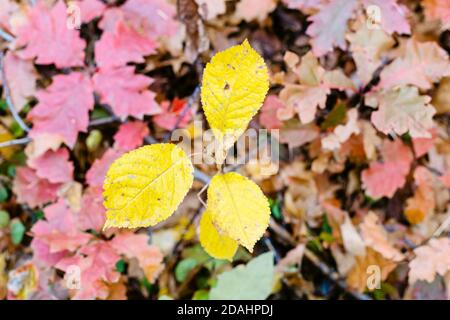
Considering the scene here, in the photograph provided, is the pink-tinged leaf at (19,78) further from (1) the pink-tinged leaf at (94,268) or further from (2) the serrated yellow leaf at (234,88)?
(2) the serrated yellow leaf at (234,88)

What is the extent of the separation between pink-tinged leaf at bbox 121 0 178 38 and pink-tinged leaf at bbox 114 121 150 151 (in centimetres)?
28

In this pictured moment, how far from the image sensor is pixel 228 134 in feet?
3.01

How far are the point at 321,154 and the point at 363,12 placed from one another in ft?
1.50

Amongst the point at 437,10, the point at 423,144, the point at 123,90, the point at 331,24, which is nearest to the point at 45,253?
the point at 123,90

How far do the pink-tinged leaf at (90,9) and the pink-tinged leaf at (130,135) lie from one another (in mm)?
336

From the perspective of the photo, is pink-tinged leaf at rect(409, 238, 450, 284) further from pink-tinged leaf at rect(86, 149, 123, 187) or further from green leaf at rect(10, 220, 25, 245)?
green leaf at rect(10, 220, 25, 245)

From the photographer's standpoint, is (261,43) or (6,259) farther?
(261,43)

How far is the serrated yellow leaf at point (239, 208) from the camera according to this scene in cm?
89

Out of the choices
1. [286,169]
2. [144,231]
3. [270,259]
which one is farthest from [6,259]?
[286,169]

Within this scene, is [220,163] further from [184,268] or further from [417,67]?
[417,67]

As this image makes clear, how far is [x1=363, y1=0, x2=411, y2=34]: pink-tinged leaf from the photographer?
1301 millimetres

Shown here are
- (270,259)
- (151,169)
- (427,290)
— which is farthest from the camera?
(427,290)

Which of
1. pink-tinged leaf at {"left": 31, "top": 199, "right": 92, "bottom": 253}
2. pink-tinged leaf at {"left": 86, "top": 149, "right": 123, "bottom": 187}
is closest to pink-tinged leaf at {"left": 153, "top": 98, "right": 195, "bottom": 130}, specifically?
pink-tinged leaf at {"left": 86, "top": 149, "right": 123, "bottom": 187}
